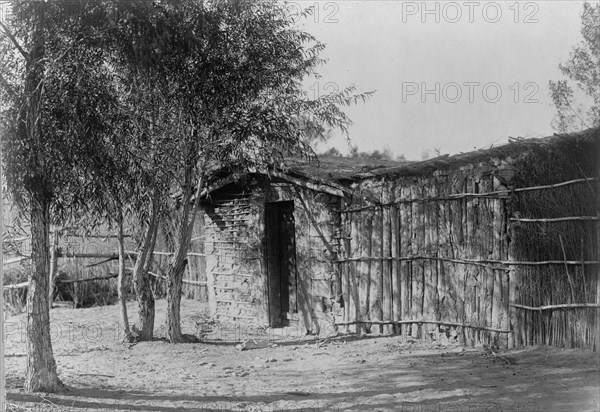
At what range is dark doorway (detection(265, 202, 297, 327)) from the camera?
11.4 meters

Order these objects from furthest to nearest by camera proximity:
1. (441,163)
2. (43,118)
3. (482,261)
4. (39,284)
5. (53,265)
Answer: (53,265) < (441,163) < (482,261) < (39,284) < (43,118)

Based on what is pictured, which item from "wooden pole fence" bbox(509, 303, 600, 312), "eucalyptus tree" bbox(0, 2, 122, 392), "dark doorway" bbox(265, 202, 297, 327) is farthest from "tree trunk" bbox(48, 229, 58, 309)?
"wooden pole fence" bbox(509, 303, 600, 312)

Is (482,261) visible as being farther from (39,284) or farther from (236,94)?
(39,284)

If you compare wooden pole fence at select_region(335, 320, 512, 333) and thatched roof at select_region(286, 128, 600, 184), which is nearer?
thatched roof at select_region(286, 128, 600, 184)

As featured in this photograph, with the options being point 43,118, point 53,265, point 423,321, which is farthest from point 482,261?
point 53,265

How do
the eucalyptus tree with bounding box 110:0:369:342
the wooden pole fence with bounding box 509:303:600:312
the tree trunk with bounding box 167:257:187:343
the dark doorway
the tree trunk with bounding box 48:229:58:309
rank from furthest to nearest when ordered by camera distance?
the tree trunk with bounding box 48:229:58:309 < the dark doorway < the tree trunk with bounding box 167:257:187:343 < the eucalyptus tree with bounding box 110:0:369:342 < the wooden pole fence with bounding box 509:303:600:312

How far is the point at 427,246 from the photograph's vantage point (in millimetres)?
9102

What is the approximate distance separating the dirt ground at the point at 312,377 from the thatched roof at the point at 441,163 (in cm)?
238

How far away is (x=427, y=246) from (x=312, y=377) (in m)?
2.47

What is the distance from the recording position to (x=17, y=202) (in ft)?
21.8

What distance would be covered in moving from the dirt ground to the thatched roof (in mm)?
2384

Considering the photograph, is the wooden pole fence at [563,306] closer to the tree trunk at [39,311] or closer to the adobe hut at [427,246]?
the adobe hut at [427,246]

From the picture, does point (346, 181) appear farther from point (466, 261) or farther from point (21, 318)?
point (21, 318)

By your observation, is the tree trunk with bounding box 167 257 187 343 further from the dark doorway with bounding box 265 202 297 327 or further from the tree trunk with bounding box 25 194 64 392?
the tree trunk with bounding box 25 194 64 392
